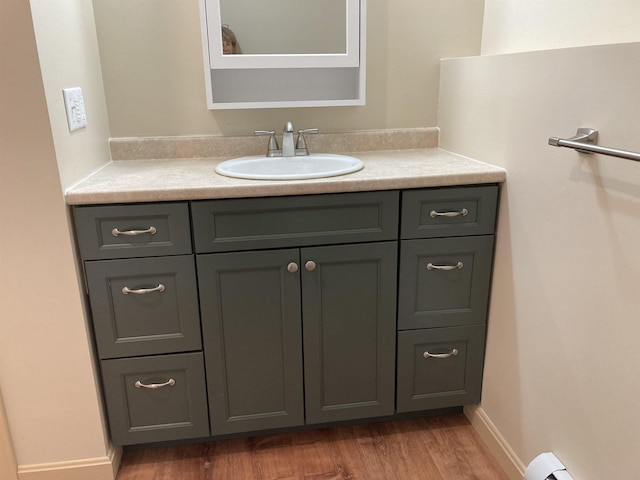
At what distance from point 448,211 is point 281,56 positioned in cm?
79

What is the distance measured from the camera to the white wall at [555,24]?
3.84ft

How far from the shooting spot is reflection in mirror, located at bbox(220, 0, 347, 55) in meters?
1.71

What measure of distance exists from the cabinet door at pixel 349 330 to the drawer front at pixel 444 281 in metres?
0.05

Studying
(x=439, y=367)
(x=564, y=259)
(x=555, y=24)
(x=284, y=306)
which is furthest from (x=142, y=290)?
(x=555, y=24)

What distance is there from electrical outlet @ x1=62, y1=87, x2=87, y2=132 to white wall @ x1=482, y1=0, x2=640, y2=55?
1374 mm

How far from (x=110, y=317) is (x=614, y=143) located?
1.36m

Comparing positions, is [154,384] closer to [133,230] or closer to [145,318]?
[145,318]

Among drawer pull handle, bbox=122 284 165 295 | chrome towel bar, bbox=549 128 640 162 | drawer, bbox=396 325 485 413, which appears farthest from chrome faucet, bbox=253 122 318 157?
chrome towel bar, bbox=549 128 640 162

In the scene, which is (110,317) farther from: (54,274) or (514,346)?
(514,346)

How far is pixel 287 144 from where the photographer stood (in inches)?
70.7

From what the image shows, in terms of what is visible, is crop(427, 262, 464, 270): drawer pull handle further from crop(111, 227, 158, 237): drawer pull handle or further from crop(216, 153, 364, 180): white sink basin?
crop(111, 227, 158, 237): drawer pull handle

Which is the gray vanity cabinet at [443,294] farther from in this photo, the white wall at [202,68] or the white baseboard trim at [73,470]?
the white baseboard trim at [73,470]

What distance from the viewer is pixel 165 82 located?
5.93ft

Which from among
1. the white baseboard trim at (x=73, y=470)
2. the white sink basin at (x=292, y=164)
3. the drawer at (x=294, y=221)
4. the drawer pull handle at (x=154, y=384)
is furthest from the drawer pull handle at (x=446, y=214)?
the white baseboard trim at (x=73, y=470)
